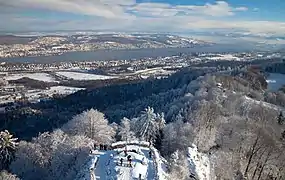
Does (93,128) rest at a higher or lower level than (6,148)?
higher

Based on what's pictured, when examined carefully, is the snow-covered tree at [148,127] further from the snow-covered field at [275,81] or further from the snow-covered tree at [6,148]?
the snow-covered field at [275,81]

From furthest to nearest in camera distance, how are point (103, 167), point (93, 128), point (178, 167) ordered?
point (93, 128) → point (178, 167) → point (103, 167)

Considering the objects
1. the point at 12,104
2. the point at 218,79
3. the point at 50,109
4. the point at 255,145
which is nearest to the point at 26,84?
the point at 12,104

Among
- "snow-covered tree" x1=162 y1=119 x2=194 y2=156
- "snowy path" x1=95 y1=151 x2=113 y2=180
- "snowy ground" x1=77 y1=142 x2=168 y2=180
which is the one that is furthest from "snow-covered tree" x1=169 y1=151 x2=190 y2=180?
"snow-covered tree" x1=162 y1=119 x2=194 y2=156

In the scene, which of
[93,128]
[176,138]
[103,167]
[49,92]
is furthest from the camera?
[49,92]

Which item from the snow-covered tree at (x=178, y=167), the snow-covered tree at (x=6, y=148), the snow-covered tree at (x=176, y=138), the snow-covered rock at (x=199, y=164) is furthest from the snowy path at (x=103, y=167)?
the snow-covered tree at (x=6, y=148)

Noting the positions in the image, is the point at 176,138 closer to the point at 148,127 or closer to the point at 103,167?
the point at 148,127

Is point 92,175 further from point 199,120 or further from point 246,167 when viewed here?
point 199,120

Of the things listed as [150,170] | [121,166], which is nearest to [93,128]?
[121,166]
